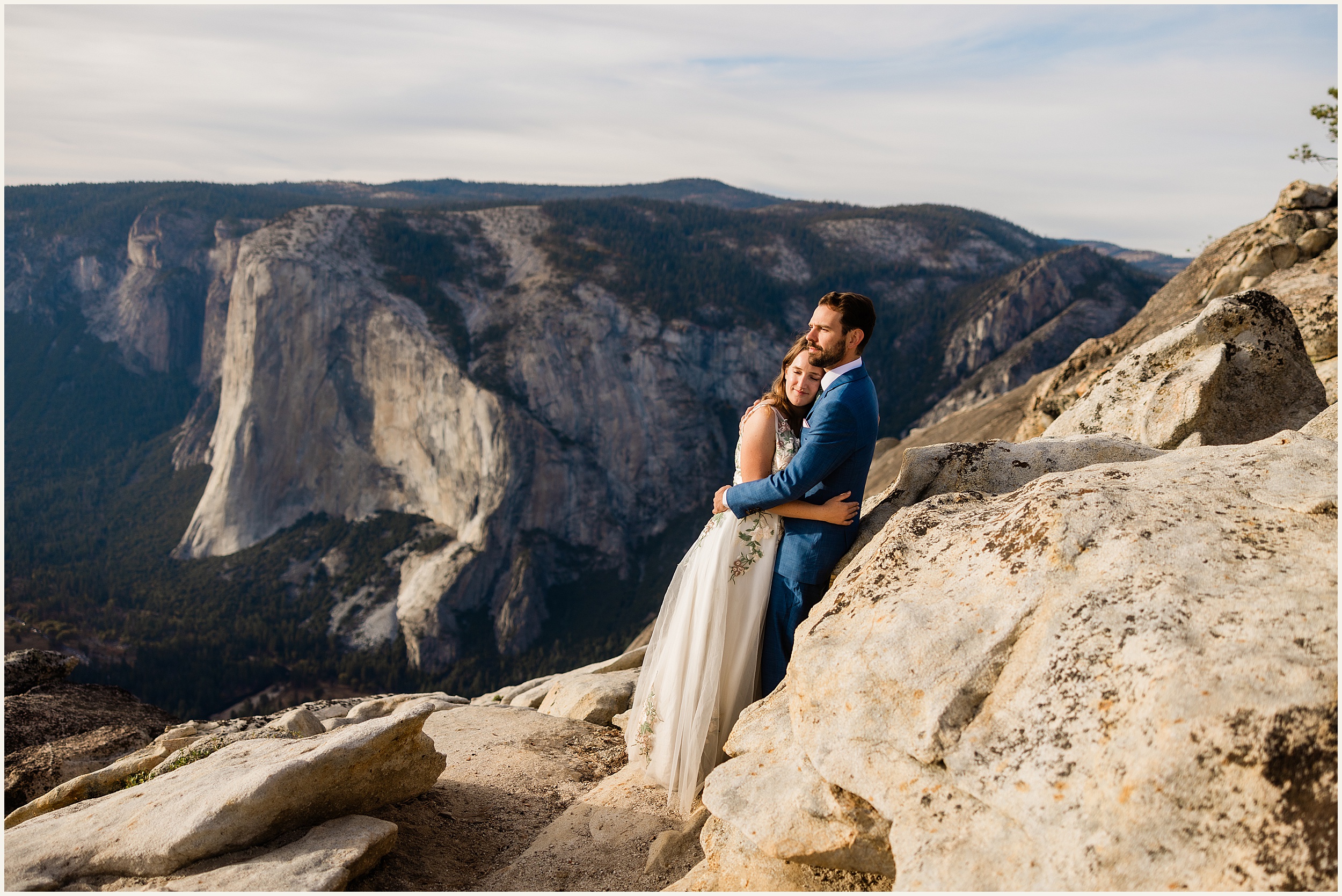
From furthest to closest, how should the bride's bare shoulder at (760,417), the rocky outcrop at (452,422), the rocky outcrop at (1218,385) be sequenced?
1. the rocky outcrop at (452,422)
2. the rocky outcrop at (1218,385)
3. the bride's bare shoulder at (760,417)

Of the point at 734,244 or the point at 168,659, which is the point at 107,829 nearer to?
the point at 168,659

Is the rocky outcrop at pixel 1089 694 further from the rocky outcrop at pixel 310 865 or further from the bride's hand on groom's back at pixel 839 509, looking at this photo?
the rocky outcrop at pixel 310 865

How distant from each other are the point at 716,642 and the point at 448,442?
96149 mm

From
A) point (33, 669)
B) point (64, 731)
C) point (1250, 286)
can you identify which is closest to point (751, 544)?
point (64, 731)

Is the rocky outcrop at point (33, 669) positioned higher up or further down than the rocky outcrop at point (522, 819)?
further down

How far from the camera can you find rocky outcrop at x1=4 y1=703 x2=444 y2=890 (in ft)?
16.0

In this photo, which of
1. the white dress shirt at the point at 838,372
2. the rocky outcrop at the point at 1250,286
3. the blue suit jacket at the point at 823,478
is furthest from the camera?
the rocky outcrop at the point at 1250,286

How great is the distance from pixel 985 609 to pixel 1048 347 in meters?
97.3

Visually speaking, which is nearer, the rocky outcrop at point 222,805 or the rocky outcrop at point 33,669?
the rocky outcrop at point 222,805

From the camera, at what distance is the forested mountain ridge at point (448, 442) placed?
8969cm

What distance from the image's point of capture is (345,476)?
103 metres

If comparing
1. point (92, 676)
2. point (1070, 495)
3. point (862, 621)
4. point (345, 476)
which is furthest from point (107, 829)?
point (345, 476)

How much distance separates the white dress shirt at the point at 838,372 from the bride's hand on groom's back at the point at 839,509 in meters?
0.79

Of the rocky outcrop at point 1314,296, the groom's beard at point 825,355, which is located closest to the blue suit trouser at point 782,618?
the groom's beard at point 825,355
